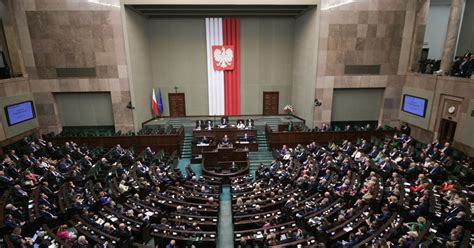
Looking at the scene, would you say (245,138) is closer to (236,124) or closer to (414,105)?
(236,124)

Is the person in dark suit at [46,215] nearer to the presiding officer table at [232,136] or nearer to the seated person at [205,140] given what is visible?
the presiding officer table at [232,136]

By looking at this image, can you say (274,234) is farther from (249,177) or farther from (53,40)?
(53,40)

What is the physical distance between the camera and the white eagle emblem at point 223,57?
2172 cm

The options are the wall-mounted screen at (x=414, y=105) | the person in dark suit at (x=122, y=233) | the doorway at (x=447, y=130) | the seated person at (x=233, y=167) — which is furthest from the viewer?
the wall-mounted screen at (x=414, y=105)

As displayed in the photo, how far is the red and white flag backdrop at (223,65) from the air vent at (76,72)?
27.5 ft

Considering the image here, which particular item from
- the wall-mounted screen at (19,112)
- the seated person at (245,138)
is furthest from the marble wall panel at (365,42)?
the wall-mounted screen at (19,112)

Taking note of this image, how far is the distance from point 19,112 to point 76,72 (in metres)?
4.02

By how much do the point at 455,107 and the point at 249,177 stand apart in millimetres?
11741

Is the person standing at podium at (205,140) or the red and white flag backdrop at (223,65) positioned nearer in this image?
the person standing at podium at (205,140)

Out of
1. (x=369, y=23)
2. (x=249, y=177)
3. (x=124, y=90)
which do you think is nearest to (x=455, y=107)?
(x=369, y=23)

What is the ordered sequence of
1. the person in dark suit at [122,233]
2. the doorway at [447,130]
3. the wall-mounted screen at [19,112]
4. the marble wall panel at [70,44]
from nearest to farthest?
the person in dark suit at [122,233] < the doorway at [447,130] < the wall-mounted screen at [19,112] < the marble wall panel at [70,44]

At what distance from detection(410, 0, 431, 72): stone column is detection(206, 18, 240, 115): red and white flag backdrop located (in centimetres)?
1218

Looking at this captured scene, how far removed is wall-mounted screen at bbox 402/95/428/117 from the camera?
16.8 meters

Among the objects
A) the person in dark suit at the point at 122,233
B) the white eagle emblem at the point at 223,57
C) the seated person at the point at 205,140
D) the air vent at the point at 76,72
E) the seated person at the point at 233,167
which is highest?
the white eagle emblem at the point at 223,57
